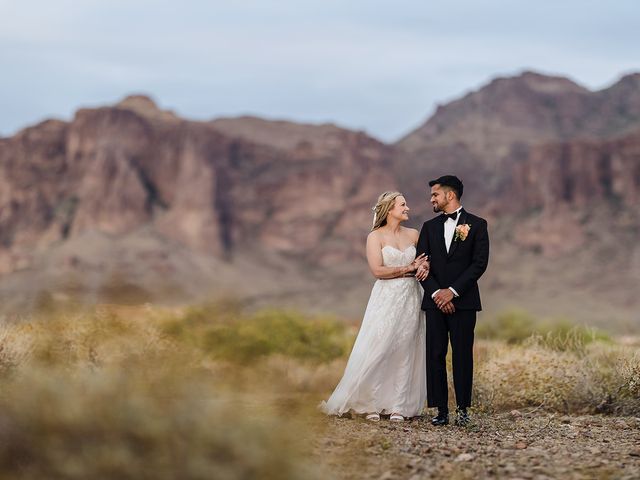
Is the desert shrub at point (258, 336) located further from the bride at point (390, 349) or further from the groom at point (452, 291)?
the groom at point (452, 291)

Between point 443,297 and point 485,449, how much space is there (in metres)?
1.87

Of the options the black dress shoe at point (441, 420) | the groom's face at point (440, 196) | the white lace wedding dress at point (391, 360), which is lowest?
the black dress shoe at point (441, 420)

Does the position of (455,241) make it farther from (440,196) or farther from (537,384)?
(537,384)

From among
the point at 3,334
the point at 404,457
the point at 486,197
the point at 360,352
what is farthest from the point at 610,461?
the point at 486,197

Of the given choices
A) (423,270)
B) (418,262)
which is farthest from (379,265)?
(423,270)

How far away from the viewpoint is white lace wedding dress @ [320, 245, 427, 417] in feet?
29.2

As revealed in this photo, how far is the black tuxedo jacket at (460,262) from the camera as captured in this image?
331 inches

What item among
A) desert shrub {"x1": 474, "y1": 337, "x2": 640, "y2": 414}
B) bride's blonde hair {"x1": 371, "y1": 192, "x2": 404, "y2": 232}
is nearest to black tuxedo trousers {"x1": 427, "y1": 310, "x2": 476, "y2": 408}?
bride's blonde hair {"x1": 371, "y1": 192, "x2": 404, "y2": 232}

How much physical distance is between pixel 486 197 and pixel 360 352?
12164 centimetres

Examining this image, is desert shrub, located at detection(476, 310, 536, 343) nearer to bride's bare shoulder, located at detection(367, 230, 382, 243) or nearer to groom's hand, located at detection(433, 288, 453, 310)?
bride's bare shoulder, located at detection(367, 230, 382, 243)

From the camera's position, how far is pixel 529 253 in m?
98.1

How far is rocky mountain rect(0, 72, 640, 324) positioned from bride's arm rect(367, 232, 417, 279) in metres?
68.9

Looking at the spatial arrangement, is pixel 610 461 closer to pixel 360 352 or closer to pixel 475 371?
pixel 360 352

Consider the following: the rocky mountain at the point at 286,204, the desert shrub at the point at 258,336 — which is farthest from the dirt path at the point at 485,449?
the rocky mountain at the point at 286,204
